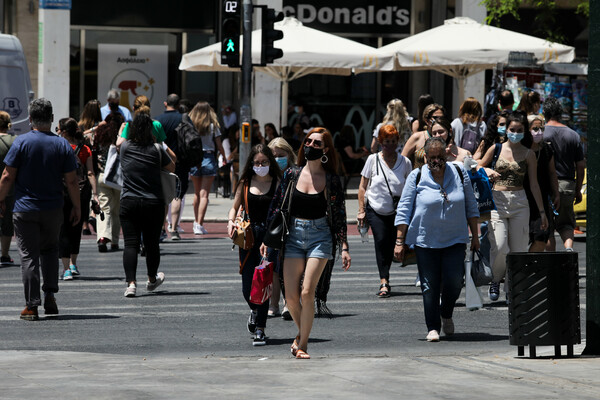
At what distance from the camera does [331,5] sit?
28.6 meters

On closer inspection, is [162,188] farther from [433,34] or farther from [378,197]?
[433,34]

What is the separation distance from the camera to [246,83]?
20.4m

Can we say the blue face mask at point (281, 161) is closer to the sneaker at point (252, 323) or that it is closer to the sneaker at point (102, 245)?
the sneaker at point (252, 323)

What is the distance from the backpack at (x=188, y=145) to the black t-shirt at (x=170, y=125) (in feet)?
0.19

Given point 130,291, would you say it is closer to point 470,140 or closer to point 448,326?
point 448,326

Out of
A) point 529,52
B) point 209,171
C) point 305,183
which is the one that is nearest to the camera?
point 305,183

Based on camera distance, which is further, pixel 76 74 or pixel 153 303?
pixel 76 74

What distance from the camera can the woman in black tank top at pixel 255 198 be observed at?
10.2 metres

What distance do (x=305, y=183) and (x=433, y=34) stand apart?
14360mm

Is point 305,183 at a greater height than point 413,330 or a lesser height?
greater

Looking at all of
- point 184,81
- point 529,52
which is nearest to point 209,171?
point 529,52

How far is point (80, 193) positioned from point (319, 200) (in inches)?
219

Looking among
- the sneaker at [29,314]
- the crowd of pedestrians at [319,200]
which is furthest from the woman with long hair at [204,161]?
the sneaker at [29,314]

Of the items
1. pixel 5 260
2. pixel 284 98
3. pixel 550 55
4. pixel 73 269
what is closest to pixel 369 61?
pixel 550 55
